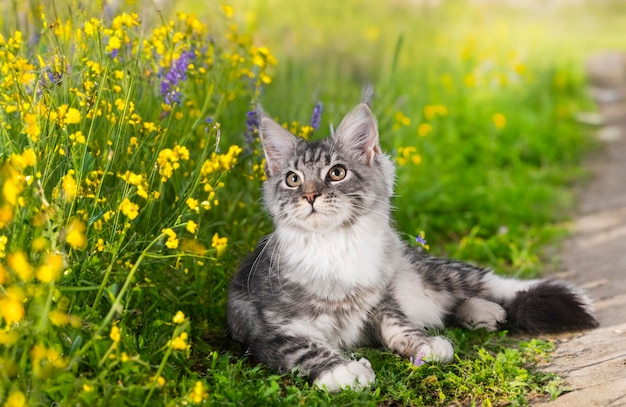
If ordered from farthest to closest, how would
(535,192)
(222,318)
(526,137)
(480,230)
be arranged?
1. (526,137)
2. (535,192)
3. (480,230)
4. (222,318)

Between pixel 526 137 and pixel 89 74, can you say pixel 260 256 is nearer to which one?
pixel 89 74

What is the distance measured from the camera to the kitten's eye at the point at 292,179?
12.3 feet

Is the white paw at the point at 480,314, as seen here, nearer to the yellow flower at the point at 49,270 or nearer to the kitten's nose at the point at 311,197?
the kitten's nose at the point at 311,197

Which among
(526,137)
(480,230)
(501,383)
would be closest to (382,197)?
(501,383)

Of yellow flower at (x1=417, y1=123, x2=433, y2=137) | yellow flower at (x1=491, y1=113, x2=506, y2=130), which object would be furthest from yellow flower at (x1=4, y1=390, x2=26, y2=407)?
yellow flower at (x1=491, y1=113, x2=506, y2=130)

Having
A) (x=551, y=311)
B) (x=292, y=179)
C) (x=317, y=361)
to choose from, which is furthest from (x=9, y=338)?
(x=551, y=311)

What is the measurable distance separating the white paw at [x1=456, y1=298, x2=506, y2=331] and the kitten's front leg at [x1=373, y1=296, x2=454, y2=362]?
0.49 metres

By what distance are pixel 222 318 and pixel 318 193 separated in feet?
3.22

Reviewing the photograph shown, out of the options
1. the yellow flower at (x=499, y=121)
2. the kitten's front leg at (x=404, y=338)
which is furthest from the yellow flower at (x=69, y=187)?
the yellow flower at (x=499, y=121)

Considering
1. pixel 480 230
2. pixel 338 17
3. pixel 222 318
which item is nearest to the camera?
pixel 222 318

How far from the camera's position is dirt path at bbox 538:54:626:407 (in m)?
3.27

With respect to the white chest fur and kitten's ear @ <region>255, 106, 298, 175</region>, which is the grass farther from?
the white chest fur

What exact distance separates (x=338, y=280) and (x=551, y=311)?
46.7 inches

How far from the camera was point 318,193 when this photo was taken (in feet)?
11.8
